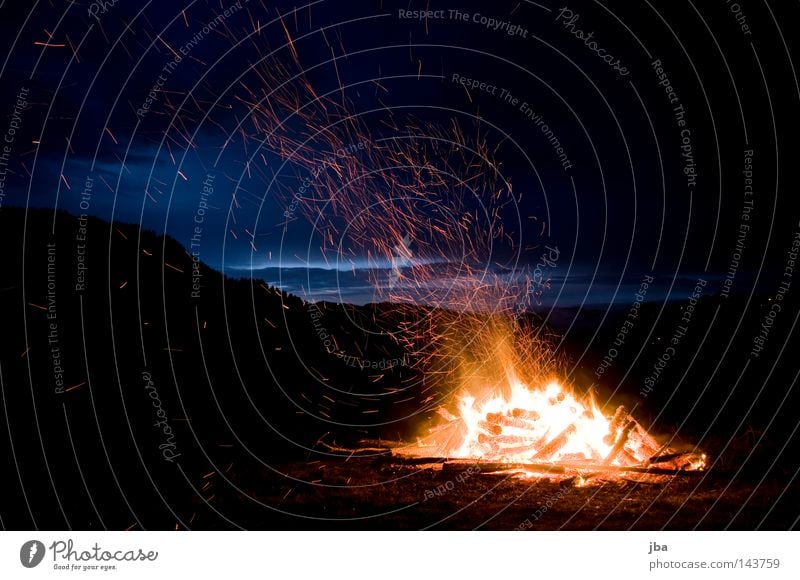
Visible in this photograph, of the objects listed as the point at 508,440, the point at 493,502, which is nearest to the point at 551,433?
the point at 508,440

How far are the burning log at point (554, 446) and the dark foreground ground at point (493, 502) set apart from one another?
505 millimetres

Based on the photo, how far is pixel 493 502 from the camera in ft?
22.1

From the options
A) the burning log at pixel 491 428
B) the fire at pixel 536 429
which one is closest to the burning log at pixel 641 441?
the fire at pixel 536 429

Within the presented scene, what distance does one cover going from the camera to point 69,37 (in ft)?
24.1

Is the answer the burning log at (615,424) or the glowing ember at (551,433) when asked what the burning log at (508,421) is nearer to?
the glowing ember at (551,433)

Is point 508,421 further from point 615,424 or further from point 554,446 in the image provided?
point 615,424

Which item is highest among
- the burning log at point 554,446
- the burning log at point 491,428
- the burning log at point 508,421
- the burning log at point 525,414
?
the burning log at point 525,414

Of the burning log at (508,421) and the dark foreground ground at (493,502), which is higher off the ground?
the burning log at (508,421)

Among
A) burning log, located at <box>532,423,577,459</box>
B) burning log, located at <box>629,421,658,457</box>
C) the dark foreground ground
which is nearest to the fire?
burning log, located at <box>532,423,577,459</box>

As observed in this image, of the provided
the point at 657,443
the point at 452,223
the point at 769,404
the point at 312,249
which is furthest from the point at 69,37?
the point at 769,404

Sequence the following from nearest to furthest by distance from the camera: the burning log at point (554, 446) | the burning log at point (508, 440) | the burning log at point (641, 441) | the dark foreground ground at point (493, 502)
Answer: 1. the dark foreground ground at point (493, 502)
2. the burning log at point (554, 446)
3. the burning log at point (641, 441)
4. the burning log at point (508, 440)

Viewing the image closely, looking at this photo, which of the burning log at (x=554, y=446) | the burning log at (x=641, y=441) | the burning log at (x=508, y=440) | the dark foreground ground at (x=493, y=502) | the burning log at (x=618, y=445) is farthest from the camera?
the burning log at (x=508, y=440)

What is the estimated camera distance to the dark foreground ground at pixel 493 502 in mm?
6457
